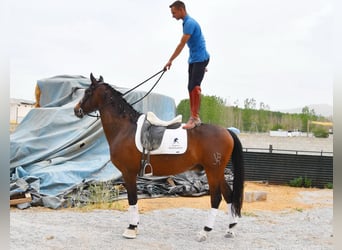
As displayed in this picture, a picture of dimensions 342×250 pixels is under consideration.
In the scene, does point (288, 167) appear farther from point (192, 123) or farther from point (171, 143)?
point (171, 143)

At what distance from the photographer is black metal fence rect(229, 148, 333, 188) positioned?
1066 cm

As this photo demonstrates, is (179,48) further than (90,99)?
No

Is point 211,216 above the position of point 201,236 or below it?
above

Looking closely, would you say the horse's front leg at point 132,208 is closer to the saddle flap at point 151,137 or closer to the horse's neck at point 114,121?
the saddle flap at point 151,137

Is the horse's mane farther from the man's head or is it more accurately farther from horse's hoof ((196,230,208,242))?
horse's hoof ((196,230,208,242))

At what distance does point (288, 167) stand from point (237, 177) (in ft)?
22.3

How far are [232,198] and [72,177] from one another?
3677 mm

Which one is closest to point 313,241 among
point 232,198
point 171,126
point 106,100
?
point 232,198

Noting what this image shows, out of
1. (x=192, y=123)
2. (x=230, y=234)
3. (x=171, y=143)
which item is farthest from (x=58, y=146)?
(x=230, y=234)

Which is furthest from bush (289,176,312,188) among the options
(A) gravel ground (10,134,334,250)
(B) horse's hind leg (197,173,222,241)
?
(B) horse's hind leg (197,173,222,241)

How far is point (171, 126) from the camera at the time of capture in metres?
4.79

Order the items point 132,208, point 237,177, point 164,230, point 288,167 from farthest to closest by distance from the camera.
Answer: point 288,167, point 164,230, point 237,177, point 132,208

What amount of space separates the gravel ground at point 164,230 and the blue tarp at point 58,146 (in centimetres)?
98

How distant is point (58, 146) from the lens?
7.95 meters
